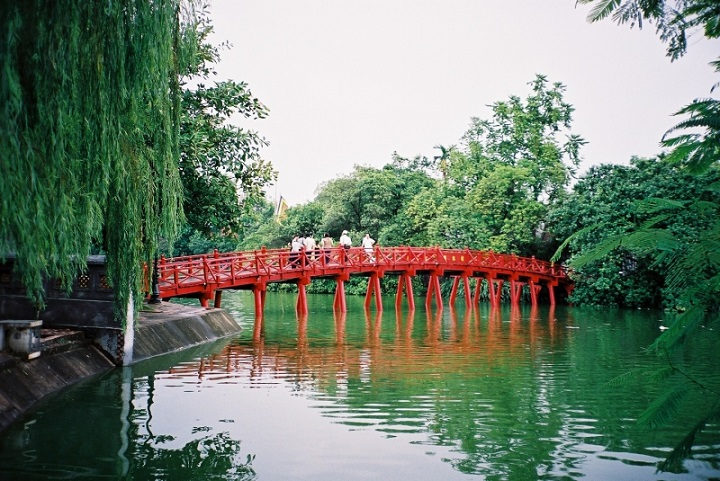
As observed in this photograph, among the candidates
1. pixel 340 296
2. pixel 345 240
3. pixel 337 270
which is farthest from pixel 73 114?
pixel 340 296

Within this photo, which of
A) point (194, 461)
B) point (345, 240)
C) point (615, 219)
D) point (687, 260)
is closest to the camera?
point (687, 260)

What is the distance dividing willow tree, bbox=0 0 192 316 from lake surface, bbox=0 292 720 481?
6.45 feet

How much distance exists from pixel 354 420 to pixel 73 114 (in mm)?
4870

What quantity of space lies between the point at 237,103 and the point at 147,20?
11.9 meters

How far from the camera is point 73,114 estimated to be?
6477 mm

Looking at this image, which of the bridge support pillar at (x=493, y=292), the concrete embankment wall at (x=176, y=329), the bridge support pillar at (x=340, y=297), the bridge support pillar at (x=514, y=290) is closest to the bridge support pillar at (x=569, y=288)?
the bridge support pillar at (x=514, y=290)

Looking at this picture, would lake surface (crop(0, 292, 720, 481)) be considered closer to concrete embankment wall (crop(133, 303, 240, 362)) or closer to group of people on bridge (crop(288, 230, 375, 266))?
concrete embankment wall (crop(133, 303, 240, 362))

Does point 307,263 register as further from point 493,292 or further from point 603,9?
point 603,9

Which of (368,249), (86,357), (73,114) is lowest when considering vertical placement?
(86,357)

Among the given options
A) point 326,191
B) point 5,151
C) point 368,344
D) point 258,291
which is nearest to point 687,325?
point 5,151

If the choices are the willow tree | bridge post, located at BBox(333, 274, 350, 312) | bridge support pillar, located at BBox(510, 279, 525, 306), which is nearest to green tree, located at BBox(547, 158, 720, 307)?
bridge support pillar, located at BBox(510, 279, 525, 306)

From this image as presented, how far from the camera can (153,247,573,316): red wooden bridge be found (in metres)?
21.8

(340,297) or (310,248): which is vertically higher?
(310,248)

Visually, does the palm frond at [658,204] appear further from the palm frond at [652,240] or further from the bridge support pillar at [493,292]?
the bridge support pillar at [493,292]
